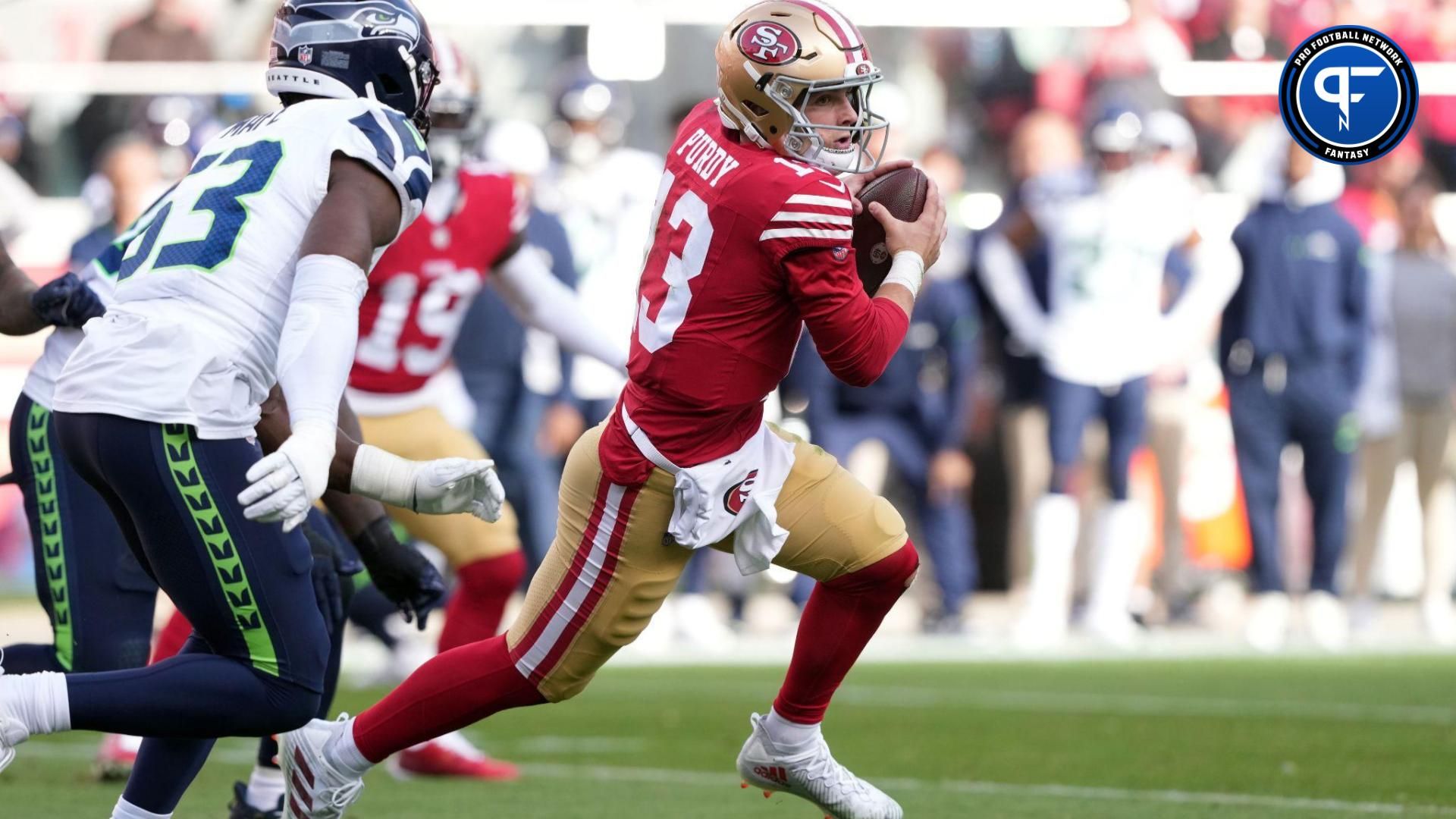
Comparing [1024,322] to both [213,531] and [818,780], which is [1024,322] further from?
[213,531]

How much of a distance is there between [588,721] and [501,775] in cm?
138

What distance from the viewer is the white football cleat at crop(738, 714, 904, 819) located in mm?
4555

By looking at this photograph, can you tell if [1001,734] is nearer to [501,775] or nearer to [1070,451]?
[501,775]

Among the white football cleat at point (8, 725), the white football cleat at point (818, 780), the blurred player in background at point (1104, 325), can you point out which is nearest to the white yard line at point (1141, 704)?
the blurred player in background at point (1104, 325)

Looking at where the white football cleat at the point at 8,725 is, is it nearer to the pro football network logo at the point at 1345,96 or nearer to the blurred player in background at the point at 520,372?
the pro football network logo at the point at 1345,96

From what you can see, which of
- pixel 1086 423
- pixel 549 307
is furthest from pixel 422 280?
pixel 1086 423

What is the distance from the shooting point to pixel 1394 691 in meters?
8.09

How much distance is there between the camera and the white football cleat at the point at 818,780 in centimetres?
455

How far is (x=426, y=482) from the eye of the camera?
373 centimetres

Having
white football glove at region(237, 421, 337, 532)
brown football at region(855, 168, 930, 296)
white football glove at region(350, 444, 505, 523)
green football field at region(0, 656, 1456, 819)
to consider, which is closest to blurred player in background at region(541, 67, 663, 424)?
green football field at region(0, 656, 1456, 819)

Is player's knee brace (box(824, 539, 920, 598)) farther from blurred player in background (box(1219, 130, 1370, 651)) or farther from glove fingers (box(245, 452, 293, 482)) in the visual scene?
blurred player in background (box(1219, 130, 1370, 651))

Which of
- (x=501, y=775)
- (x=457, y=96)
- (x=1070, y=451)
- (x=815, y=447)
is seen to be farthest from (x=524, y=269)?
(x=1070, y=451)

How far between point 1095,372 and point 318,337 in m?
7.38

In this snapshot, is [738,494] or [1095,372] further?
[1095,372]
